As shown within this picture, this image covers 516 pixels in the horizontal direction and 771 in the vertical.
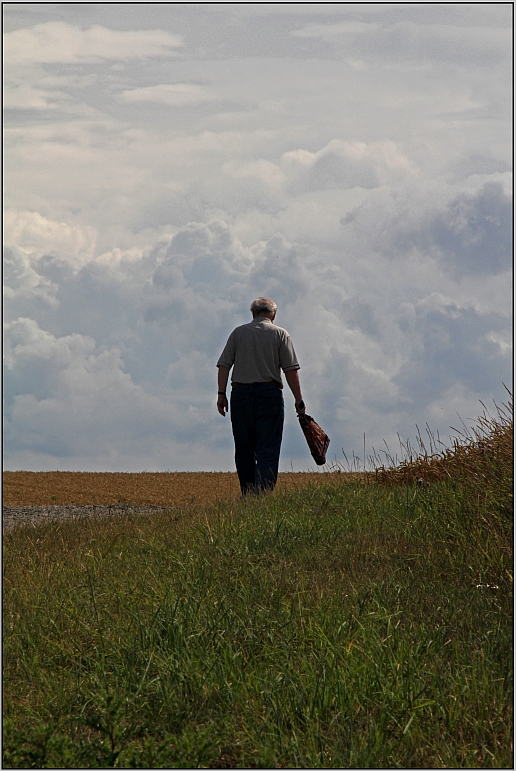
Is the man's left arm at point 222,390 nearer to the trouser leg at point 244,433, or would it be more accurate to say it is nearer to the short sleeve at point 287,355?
the trouser leg at point 244,433

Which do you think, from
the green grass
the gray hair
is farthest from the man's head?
the green grass

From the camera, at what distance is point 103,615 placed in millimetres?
4984

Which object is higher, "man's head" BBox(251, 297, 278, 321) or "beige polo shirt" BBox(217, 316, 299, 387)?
"man's head" BBox(251, 297, 278, 321)

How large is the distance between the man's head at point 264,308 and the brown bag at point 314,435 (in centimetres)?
135

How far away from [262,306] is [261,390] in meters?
1.13

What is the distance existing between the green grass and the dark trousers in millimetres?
2172

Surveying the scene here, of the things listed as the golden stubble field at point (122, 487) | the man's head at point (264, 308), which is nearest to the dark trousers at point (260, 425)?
the man's head at point (264, 308)

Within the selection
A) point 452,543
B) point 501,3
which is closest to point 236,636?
point 452,543

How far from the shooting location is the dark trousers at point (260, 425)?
9.21 metres

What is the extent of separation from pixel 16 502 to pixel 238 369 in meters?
5.16

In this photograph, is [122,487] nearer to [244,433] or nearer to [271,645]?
[244,433]

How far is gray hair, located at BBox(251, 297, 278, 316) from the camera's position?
965cm

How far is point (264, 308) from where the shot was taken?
9.65 meters

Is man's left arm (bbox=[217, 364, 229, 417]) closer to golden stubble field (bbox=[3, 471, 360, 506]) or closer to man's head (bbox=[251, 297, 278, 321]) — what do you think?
man's head (bbox=[251, 297, 278, 321])
